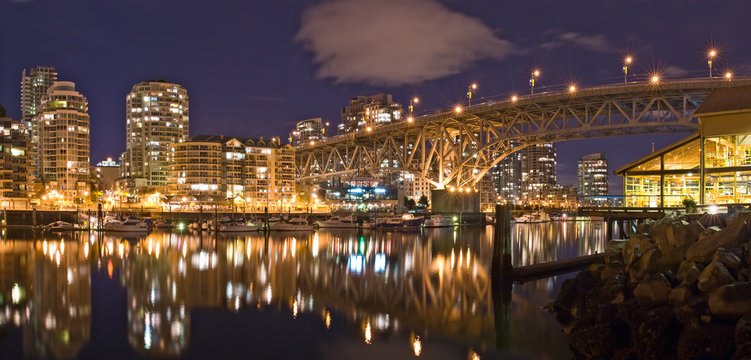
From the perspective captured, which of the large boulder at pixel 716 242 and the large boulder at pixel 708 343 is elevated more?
the large boulder at pixel 716 242

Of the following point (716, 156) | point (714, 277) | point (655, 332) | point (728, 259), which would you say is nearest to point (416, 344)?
point (655, 332)

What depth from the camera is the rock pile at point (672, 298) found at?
12750mm

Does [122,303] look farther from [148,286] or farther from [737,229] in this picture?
[737,229]

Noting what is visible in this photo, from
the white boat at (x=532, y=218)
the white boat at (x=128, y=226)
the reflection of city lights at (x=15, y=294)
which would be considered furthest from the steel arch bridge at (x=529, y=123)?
the reflection of city lights at (x=15, y=294)

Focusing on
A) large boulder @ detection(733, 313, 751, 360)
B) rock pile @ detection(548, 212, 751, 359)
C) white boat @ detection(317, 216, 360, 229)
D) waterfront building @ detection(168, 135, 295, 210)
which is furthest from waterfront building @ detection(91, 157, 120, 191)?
large boulder @ detection(733, 313, 751, 360)

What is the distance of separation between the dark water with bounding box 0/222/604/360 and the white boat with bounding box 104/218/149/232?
25.3m

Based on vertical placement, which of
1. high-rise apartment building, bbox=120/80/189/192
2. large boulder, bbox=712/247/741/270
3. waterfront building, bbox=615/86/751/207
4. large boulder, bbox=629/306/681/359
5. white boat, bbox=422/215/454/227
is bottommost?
white boat, bbox=422/215/454/227

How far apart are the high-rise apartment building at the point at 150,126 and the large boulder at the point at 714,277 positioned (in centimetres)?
16819

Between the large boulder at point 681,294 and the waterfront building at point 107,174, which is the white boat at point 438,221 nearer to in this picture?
the large boulder at point 681,294

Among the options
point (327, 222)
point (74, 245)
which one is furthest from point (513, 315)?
point (327, 222)

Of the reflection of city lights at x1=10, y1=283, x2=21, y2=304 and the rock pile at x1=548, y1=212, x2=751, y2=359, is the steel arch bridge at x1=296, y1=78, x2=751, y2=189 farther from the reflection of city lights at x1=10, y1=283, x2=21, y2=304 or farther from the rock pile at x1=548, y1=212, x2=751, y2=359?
the reflection of city lights at x1=10, y1=283, x2=21, y2=304

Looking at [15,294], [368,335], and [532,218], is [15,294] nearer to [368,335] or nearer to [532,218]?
[368,335]

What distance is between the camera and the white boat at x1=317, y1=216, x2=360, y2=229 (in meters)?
74.8

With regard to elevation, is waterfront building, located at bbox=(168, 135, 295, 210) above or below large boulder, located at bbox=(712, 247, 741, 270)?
above
